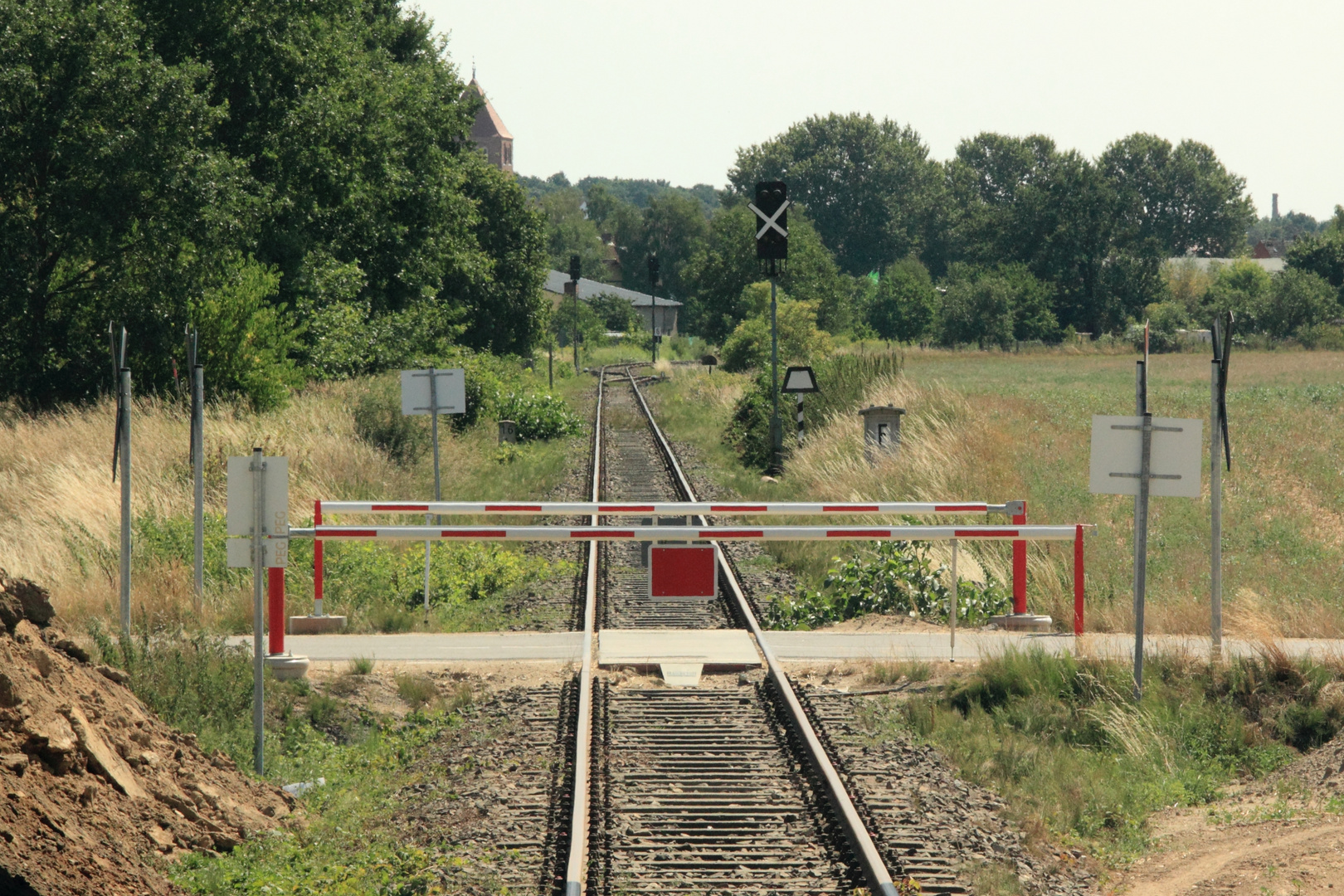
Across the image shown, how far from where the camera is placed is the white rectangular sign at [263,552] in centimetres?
823

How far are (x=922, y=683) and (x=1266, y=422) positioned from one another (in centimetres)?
2609

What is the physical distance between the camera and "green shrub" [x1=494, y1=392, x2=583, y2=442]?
106 ft

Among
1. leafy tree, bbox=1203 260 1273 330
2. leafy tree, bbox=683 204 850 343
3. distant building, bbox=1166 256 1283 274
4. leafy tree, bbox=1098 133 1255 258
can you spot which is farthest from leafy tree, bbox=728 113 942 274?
leafy tree, bbox=683 204 850 343

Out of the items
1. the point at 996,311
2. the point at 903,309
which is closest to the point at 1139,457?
the point at 996,311

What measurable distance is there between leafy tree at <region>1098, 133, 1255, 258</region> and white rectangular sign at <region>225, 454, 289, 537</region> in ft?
483

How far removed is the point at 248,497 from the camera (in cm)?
819

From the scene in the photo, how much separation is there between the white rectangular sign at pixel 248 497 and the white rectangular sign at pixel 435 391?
271 inches

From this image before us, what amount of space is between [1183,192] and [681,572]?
153 metres

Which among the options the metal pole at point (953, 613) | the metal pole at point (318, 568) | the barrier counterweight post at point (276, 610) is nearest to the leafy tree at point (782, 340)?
the metal pole at point (953, 613)

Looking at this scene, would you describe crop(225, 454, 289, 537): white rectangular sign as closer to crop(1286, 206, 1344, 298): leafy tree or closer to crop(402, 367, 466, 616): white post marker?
crop(402, 367, 466, 616): white post marker

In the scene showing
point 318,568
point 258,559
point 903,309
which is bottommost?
point 318,568

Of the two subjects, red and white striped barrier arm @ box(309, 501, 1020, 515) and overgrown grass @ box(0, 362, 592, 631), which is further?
overgrown grass @ box(0, 362, 592, 631)

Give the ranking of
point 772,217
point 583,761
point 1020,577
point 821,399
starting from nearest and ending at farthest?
point 583,761, point 1020,577, point 772,217, point 821,399

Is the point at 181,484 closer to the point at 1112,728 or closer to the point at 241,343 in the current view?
the point at 241,343
